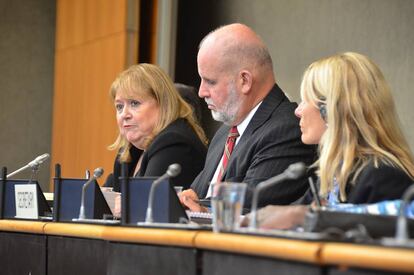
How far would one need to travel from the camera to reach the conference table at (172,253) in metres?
2.06

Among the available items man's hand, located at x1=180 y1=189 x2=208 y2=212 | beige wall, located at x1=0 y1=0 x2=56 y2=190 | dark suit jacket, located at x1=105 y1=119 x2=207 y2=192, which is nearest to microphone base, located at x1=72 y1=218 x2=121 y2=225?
man's hand, located at x1=180 y1=189 x2=208 y2=212

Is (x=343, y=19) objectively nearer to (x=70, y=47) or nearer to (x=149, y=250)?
(x=70, y=47)

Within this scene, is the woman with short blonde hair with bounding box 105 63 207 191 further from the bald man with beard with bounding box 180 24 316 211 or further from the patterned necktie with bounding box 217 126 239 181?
the patterned necktie with bounding box 217 126 239 181

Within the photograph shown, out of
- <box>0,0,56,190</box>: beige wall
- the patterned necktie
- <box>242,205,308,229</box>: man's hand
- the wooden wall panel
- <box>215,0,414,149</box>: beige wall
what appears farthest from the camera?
<box>0,0,56,190</box>: beige wall

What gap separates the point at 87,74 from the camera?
8781 millimetres

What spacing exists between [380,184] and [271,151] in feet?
3.29

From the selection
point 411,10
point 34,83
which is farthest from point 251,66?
point 34,83

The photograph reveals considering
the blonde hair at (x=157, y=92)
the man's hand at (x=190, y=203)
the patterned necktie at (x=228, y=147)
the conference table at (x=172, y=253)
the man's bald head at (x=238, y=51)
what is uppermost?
the man's bald head at (x=238, y=51)

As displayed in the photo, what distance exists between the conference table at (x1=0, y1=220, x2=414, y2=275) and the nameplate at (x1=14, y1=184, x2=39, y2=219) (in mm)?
76

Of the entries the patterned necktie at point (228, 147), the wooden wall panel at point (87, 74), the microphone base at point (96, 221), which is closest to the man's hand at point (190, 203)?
the microphone base at point (96, 221)

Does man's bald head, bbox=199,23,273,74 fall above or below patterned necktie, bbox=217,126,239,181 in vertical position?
above

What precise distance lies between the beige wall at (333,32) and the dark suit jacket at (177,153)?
6.56ft

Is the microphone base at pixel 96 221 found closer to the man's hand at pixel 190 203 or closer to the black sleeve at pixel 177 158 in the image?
the man's hand at pixel 190 203

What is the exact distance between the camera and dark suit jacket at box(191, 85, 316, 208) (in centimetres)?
382
